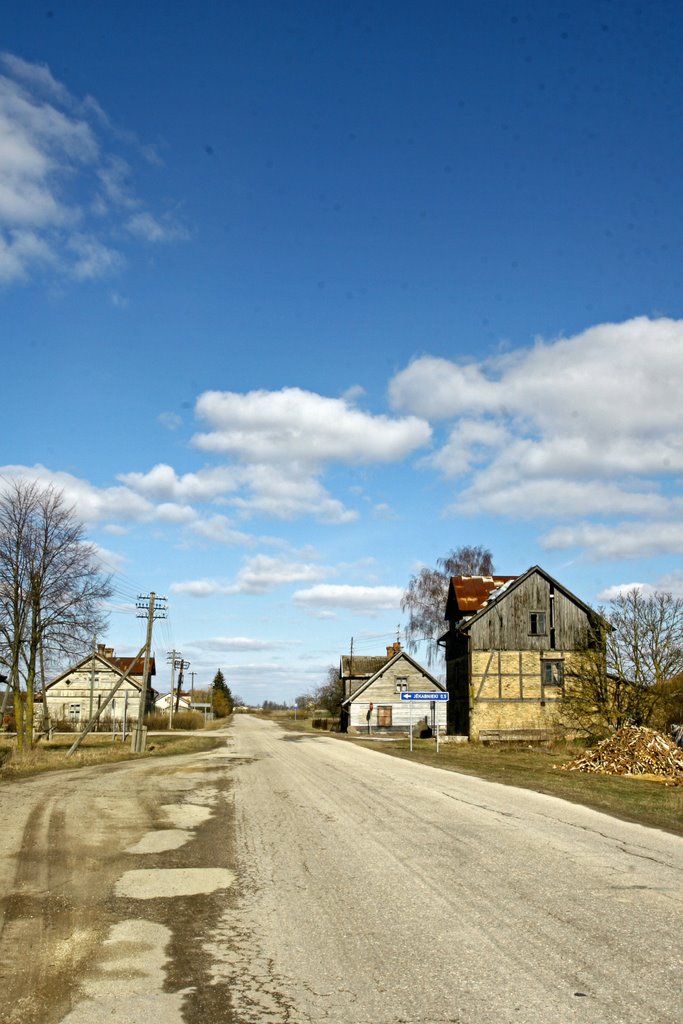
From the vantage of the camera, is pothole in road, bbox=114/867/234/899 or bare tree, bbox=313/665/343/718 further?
bare tree, bbox=313/665/343/718

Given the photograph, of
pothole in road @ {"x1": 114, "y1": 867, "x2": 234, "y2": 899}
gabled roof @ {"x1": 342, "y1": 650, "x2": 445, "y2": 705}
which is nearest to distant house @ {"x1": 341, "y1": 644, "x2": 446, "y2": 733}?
gabled roof @ {"x1": 342, "y1": 650, "x2": 445, "y2": 705}

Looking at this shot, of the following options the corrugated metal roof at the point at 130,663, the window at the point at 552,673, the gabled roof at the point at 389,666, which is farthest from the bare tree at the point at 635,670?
the corrugated metal roof at the point at 130,663

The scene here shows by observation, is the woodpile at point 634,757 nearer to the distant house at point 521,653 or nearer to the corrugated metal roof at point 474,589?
the distant house at point 521,653

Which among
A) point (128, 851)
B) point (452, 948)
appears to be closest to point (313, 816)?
point (128, 851)

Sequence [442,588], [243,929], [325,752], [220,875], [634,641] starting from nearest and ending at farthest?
[243,929] → [220,875] → [325,752] → [634,641] → [442,588]

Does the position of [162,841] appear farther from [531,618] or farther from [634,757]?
[531,618]

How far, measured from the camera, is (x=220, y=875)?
29.0 feet

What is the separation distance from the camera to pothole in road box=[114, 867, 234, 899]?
802cm

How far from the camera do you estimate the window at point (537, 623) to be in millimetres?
42781

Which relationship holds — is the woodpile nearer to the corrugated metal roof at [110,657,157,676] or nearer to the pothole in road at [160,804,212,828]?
the pothole in road at [160,804,212,828]

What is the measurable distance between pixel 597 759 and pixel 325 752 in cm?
1094

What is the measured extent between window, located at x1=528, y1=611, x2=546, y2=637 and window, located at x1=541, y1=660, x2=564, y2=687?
1.65 metres

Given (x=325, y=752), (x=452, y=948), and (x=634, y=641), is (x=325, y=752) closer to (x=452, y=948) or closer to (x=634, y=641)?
(x=634, y=641)

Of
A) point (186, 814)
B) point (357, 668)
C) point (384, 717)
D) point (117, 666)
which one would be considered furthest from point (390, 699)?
point (186, 814)
